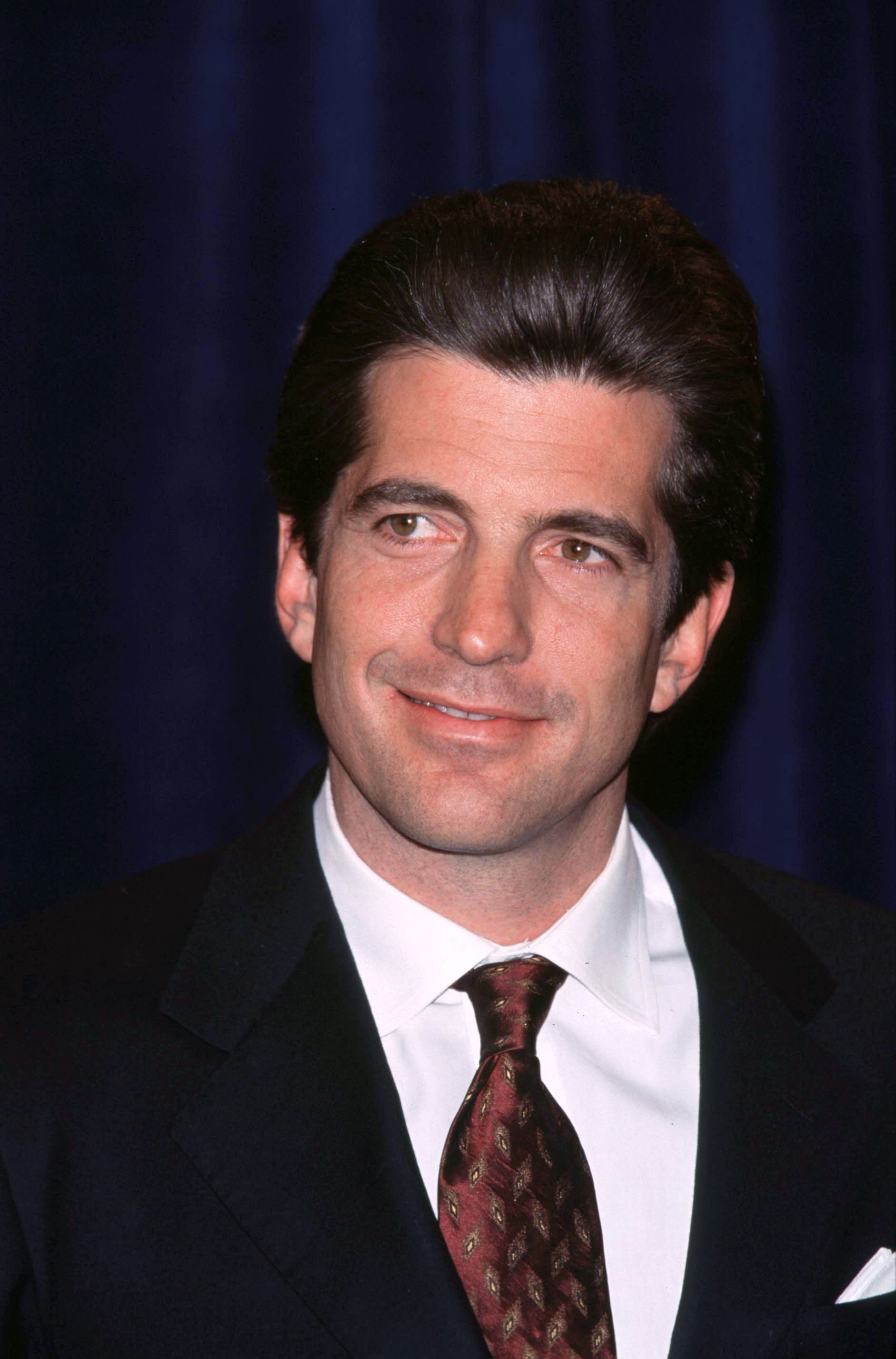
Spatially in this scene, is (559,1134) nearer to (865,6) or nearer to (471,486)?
(471,486)

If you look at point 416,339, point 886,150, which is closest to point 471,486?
point 416,339

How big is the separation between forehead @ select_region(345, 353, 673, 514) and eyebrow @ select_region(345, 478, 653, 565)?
0.01m

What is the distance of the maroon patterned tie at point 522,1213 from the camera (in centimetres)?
129

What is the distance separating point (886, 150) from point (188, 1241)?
5.83 ft

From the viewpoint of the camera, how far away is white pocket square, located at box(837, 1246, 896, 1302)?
1466 millimetres

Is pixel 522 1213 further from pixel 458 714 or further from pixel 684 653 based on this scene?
pixel 684 653

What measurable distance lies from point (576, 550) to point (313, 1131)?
0.63 metres

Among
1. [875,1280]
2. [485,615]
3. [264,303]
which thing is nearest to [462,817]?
[485,615]

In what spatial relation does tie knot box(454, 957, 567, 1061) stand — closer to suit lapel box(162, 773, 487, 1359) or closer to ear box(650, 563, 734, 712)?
suit lapel box(162, 773, 487, 1359)

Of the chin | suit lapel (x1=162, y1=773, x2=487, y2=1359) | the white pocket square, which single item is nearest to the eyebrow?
the chin

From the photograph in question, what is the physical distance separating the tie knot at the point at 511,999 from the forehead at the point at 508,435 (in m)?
0.47

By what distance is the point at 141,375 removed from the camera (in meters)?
1.93

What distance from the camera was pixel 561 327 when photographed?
1.46m

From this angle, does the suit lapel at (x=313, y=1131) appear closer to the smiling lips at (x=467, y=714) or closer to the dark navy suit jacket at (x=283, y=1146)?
the dark navy suit jacket at (x=283, y=1146)
